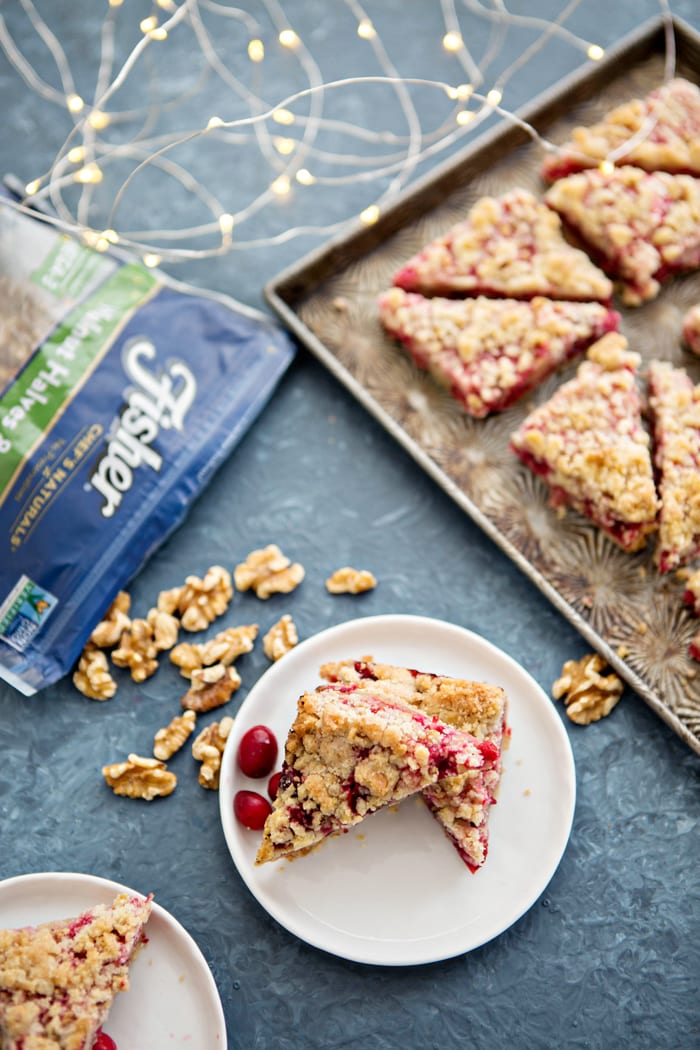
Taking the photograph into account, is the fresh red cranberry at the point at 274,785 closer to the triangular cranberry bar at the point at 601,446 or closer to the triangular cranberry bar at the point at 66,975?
the triangular cranberry bar at the point at 66,975

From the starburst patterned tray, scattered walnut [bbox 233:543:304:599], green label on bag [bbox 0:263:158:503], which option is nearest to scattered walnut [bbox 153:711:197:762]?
scattered walnut [bbox 233:543:304:599]

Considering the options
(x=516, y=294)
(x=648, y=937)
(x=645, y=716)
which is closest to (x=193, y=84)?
(x=516, y=294)

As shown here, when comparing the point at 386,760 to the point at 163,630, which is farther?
the point at 163,630

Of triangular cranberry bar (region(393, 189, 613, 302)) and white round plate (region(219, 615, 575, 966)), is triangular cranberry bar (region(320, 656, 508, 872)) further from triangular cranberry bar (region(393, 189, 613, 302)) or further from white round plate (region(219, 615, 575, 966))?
triangular cranberry bar (region(393, 189, 613, 302))

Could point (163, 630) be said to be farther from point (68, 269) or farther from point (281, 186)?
point (281, 186)

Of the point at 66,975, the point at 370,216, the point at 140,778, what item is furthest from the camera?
the point at 370,216

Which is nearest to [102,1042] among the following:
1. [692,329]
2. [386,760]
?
[386,760]

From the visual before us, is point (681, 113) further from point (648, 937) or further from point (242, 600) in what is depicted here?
point (648, 937)
